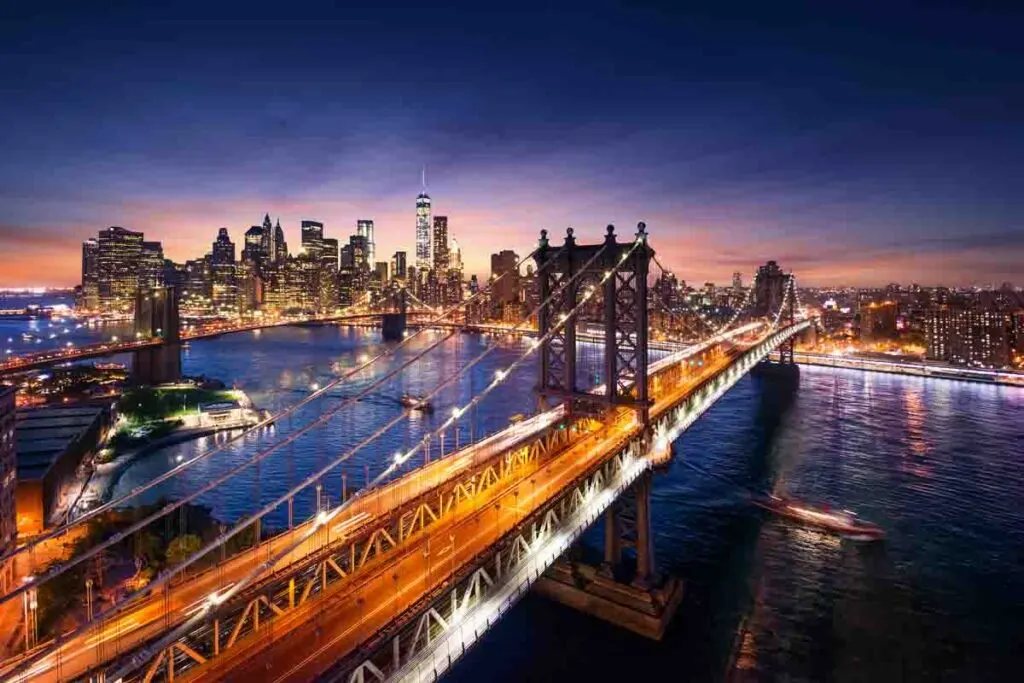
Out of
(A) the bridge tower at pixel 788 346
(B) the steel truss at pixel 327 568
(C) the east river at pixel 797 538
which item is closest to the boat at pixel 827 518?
(C) the east river at pixel 797 538

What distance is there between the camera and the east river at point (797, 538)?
1812cm

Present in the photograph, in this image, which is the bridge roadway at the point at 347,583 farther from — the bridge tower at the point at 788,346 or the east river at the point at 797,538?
the bridge tower at the point at 788,346

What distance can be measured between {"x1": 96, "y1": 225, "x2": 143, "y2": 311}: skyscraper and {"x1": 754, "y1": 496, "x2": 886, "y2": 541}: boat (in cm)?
20293

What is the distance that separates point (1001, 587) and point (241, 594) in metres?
27.6

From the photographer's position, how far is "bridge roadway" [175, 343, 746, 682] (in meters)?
9.02

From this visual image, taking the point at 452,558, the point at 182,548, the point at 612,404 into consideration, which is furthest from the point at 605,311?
the point at 182,548

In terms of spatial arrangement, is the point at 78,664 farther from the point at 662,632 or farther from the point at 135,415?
the point at 135,415

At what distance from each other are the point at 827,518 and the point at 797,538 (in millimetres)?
2913

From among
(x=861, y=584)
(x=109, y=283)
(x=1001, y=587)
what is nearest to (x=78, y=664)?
(x=861, y=584)

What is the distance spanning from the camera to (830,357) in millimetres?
88688

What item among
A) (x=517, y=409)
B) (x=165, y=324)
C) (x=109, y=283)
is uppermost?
(x=109, y=283)

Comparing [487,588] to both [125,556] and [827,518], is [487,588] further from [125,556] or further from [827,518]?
[827,518]

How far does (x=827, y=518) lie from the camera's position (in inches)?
1112

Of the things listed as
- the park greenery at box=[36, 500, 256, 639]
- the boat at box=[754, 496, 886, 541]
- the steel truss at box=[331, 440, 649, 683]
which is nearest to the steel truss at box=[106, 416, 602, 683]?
the steel truss at box=[331, 440, 649, 683]
